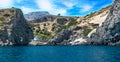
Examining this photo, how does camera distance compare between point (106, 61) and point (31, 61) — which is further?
point (31, 61)

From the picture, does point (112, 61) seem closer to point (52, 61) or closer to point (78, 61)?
point (78, 61)

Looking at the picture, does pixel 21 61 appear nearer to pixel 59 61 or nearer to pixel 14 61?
pixel 14 61

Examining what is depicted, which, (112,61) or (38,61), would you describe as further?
(38,61)

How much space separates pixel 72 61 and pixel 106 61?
33.6ft

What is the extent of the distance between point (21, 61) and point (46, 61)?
24.5 feet

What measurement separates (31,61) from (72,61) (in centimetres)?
1270

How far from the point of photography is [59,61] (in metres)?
91.9

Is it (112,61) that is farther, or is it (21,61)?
(21,61)

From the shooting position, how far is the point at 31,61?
9456cm

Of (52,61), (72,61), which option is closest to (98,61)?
(72,61)

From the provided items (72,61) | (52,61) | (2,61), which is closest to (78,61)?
(72,61)

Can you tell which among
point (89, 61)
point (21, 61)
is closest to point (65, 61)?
point (89, 61)

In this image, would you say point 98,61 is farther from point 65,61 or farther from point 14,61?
point 14,61

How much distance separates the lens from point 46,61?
306 feet
